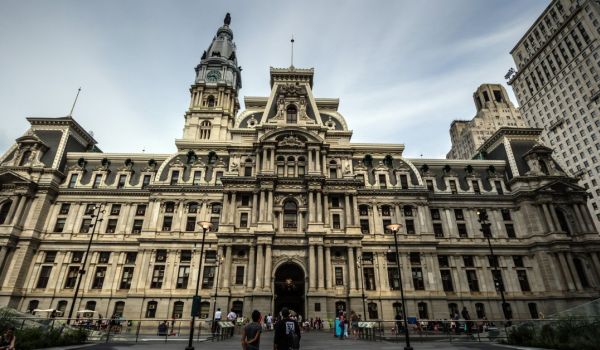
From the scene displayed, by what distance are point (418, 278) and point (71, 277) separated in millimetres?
45333

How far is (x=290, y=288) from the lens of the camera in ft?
129

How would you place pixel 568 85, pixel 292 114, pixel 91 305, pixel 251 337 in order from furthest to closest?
1. pixel 568 85
2. pixel 292 114
3. pixel 91 305
4. pixel 251 337

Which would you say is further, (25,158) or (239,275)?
(25,158)

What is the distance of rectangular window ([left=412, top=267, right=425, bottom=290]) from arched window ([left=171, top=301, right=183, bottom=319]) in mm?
29193

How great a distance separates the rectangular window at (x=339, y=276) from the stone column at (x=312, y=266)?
3.16 meters

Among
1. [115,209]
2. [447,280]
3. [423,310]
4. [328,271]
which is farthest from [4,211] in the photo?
[447,280]

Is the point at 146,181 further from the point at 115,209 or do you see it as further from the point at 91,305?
the point at 91,305

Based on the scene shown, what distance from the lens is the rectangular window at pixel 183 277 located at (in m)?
40.4

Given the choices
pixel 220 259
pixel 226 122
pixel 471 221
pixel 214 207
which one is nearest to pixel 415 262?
pixel 471 221

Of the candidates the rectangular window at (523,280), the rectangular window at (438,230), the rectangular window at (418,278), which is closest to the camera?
the rectangular window at (418,278)

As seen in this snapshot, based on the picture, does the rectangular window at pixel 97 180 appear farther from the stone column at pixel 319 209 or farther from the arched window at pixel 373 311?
the arched window at pixel 373 311

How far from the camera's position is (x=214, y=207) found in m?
45.5

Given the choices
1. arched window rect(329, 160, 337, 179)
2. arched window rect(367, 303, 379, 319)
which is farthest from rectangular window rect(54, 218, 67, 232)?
arched window rect(367, 303, 379, 319)

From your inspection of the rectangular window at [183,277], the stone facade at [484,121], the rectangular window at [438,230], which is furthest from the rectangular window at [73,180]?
the stone facade at [484,121]
